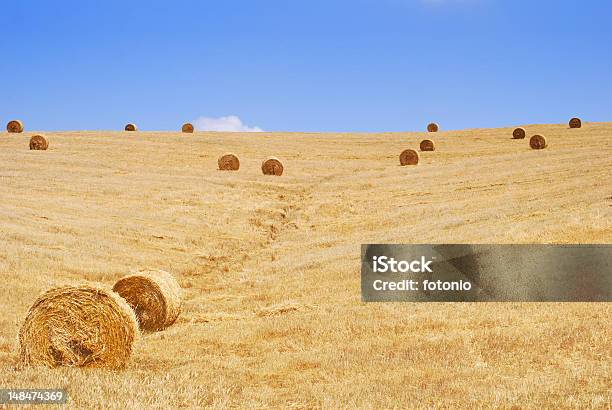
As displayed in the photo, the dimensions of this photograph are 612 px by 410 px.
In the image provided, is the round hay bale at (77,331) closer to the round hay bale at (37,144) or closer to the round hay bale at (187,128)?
the round hay bale at (37,144)

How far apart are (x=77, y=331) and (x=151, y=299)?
412 cm

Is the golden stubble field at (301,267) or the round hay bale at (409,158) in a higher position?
the round hay bale at (409,158)

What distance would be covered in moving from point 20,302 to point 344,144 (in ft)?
172

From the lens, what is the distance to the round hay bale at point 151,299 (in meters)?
16.0

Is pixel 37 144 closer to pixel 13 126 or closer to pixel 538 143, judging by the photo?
pixel 13 126

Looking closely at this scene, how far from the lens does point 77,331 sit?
39.4 ft

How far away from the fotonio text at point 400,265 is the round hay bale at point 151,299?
613 centimetres

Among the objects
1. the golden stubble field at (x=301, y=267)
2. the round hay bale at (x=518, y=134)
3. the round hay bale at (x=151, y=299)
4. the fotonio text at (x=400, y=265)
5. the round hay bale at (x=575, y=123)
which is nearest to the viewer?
the golden stubble field at (x=301, y=267)

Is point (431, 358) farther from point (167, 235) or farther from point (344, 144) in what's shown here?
point (344, 144)

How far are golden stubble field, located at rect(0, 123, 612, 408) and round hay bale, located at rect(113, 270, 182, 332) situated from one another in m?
0.53

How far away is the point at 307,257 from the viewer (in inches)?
911

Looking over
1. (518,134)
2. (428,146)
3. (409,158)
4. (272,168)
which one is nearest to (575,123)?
(518,134)

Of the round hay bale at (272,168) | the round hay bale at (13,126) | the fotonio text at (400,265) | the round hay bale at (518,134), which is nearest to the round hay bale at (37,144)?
the round hay bale at (13,126)

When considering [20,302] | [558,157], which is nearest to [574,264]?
[20,302]
